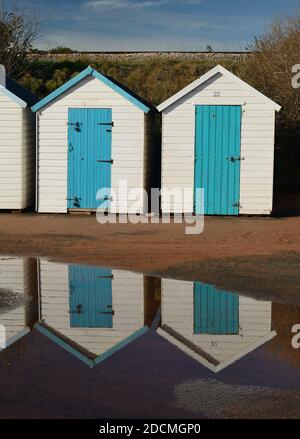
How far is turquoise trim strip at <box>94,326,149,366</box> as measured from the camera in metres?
7.68

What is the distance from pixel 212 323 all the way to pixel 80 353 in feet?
6.12

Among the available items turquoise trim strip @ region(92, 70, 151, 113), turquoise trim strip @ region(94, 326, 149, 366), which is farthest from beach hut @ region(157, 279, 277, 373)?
turquoise trim strip @ region(92, 70, 151, 113)

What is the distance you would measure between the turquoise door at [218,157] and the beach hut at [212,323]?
658 cm

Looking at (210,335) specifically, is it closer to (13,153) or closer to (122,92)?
(122,92)

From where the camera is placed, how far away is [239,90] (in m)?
16.9

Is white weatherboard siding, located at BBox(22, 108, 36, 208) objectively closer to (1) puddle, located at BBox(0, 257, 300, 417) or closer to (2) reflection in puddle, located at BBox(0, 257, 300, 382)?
(2) reflection in puddle, located at BBox(0, 257, 300, 382)

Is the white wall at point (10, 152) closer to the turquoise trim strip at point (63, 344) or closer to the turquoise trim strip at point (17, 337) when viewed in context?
the turquoise trim strip at point (63, 344)

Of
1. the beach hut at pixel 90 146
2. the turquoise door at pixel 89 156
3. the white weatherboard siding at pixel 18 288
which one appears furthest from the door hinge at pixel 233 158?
the white weatherboard siding at pixel 18 288

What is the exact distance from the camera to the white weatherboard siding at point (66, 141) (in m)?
17.1

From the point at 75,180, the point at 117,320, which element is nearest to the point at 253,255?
the point at 117,320

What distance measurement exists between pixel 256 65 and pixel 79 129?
9058 mm

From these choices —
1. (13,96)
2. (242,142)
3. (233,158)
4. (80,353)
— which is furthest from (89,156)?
(80,353)

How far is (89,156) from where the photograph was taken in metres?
17.3
